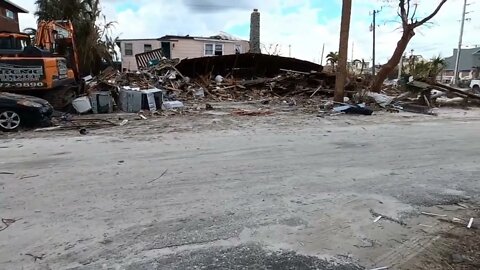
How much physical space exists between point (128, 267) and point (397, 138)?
8592 millimetres

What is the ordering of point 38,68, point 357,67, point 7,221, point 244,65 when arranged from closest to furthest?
1. point 7,221
2. point 38,68
3. point 357,67
4. point 244,65

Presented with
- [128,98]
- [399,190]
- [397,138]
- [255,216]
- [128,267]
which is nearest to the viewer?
[128,267]

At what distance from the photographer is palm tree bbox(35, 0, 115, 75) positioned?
3180 centimetres

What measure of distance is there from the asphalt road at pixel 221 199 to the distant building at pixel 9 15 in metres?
28.7

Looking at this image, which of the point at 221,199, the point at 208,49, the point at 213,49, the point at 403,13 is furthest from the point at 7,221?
the point at 213,49

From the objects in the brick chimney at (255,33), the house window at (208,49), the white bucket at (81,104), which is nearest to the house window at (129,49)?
the house window at (208,49)

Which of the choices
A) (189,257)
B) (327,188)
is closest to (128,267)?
(189,257)

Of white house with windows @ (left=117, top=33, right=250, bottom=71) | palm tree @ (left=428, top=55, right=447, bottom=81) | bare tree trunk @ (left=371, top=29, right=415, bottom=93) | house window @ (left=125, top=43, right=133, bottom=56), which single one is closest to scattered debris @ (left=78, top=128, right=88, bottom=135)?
bare tree trunk @ (left=371, top=29, right=415, bottom=93)

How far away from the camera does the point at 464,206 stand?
17.6 feet

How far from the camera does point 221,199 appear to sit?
216 inches

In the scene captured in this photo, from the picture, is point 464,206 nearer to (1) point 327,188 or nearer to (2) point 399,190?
(2) point 399,190

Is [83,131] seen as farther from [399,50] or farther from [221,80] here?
[399,50]

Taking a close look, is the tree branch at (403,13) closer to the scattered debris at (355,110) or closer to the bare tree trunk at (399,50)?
the bare tree trunk at (399,50)

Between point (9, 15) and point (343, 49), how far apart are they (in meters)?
30.9
